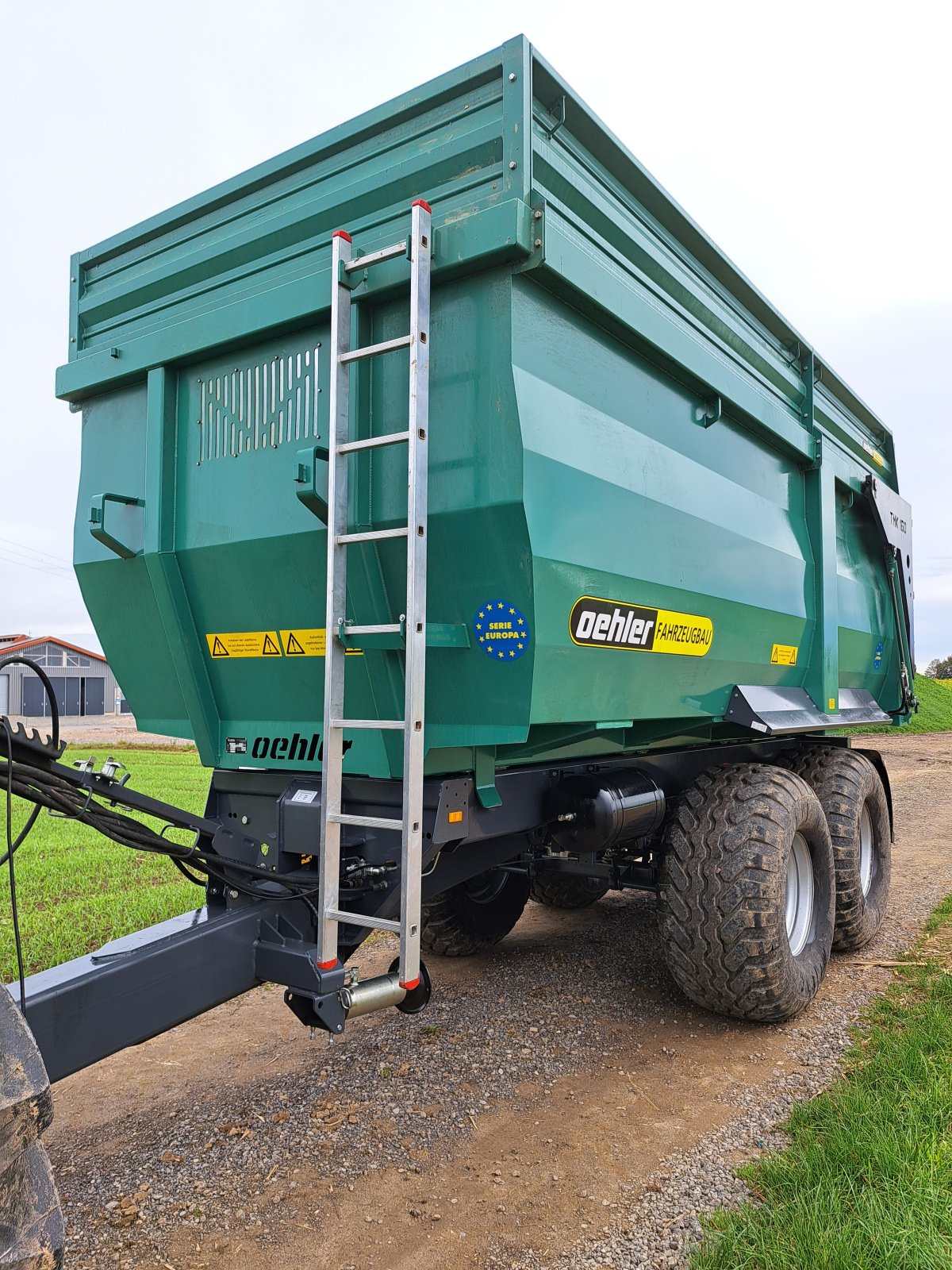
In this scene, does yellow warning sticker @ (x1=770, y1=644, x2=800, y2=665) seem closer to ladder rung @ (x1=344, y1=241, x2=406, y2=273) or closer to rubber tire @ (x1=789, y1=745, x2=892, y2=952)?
rubber tire @ (x1=789, y1=745, x2=892, y2=952)

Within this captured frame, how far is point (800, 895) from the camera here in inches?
177

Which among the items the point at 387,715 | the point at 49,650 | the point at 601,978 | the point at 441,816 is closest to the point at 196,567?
the point at 387,715

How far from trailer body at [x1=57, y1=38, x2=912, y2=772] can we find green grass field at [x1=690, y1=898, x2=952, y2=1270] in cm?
146

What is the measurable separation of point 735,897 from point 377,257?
290cm

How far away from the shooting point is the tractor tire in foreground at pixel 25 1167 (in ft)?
4.91

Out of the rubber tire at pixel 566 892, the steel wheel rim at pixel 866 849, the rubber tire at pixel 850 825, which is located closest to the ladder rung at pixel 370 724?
the rubber tire at pixel 850 825

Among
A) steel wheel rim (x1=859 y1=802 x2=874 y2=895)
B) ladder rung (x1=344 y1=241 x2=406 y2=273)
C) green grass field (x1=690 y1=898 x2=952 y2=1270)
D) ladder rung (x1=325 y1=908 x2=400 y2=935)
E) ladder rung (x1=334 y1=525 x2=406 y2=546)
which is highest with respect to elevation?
ladder rung (x1=344 y1=241 x2=406 y2=273)

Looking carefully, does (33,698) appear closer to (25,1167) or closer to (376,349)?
(376,349)

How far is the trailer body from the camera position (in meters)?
2.79

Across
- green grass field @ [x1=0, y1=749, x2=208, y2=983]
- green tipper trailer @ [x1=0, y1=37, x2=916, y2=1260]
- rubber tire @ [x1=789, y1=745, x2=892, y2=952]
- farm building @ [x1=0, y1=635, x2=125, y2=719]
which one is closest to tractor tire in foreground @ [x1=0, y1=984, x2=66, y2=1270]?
green tipper trailer @ [x1=0, y1=37, x2=916, y2=1260]

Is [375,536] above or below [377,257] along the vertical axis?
below

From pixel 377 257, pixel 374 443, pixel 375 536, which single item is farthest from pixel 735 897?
pixel 377 257

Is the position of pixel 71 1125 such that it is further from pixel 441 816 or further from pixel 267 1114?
pixel 441 816

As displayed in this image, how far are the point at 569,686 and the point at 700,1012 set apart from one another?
7.71ft
